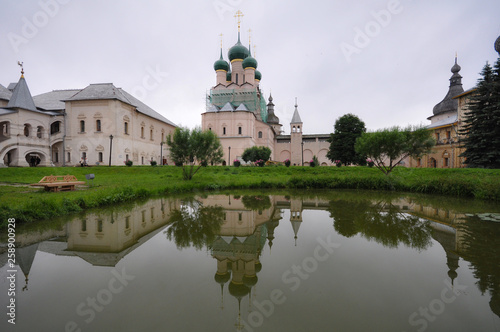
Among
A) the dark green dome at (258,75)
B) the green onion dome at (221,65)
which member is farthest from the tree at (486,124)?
the green onion dome at (221,65)

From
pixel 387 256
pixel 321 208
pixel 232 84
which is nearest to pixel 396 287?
pixel 387 256

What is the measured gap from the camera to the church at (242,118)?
33406 mm

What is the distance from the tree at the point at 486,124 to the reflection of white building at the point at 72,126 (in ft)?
101

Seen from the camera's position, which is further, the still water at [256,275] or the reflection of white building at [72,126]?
the reflection of white building at [72,126]

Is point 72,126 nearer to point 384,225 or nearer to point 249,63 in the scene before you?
point 249,63

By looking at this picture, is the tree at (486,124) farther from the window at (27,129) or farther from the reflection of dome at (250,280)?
the window at (27,129)

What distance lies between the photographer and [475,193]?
10.2 meters

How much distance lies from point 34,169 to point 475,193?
26.4 m

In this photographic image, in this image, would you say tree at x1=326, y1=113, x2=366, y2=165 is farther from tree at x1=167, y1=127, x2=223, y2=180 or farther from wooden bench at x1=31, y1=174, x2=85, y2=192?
wooden bench at x1=31, y1=174, x2=85, y2=192

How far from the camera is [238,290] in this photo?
9.75ft

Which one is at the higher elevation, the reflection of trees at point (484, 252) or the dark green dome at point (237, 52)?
the dark green dome at point (237, 52)

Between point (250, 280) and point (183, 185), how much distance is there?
10.1 meters

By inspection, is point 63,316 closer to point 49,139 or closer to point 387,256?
point 387,256

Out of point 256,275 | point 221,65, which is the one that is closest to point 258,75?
point 221,65
